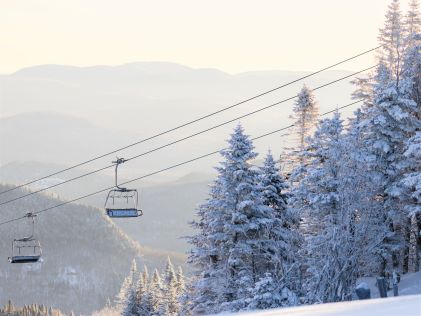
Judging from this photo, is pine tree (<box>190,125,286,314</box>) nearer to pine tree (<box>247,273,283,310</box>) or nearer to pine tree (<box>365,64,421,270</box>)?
pine tree (<box>365,64,421,270</box>)

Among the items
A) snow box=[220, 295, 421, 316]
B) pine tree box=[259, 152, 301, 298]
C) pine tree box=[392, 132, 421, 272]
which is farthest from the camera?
pine tree box=[259, 152, 301, 298]

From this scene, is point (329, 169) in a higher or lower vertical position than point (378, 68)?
lower

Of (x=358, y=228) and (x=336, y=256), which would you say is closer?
(x=336, y=256)

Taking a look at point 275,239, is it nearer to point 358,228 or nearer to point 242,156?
point 242,156

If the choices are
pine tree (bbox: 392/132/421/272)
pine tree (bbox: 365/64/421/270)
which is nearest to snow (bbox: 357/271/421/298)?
pine tree (bbox: 365/64/421/270)

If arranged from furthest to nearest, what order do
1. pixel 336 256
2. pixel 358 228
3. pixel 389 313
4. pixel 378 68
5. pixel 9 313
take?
pixel 9 313, pixel 378 68, pixel 358 228, pixel 336 256, pixel 389 313

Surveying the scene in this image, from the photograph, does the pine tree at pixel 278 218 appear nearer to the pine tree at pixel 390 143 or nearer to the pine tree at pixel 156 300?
the pine tree at pixel 390 143

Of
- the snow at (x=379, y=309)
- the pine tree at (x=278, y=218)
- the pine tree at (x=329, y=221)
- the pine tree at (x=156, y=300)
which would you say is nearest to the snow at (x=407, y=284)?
the pine tree at (x=329, y=221)

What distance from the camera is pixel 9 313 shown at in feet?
598

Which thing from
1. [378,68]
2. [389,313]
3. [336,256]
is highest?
[378,68]

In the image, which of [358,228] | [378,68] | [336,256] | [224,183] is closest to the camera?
[336,256]

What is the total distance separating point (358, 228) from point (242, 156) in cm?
976

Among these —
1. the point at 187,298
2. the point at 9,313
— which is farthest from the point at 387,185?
the point at 9,313

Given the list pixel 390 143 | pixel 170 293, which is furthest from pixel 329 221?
pixel 170 293
